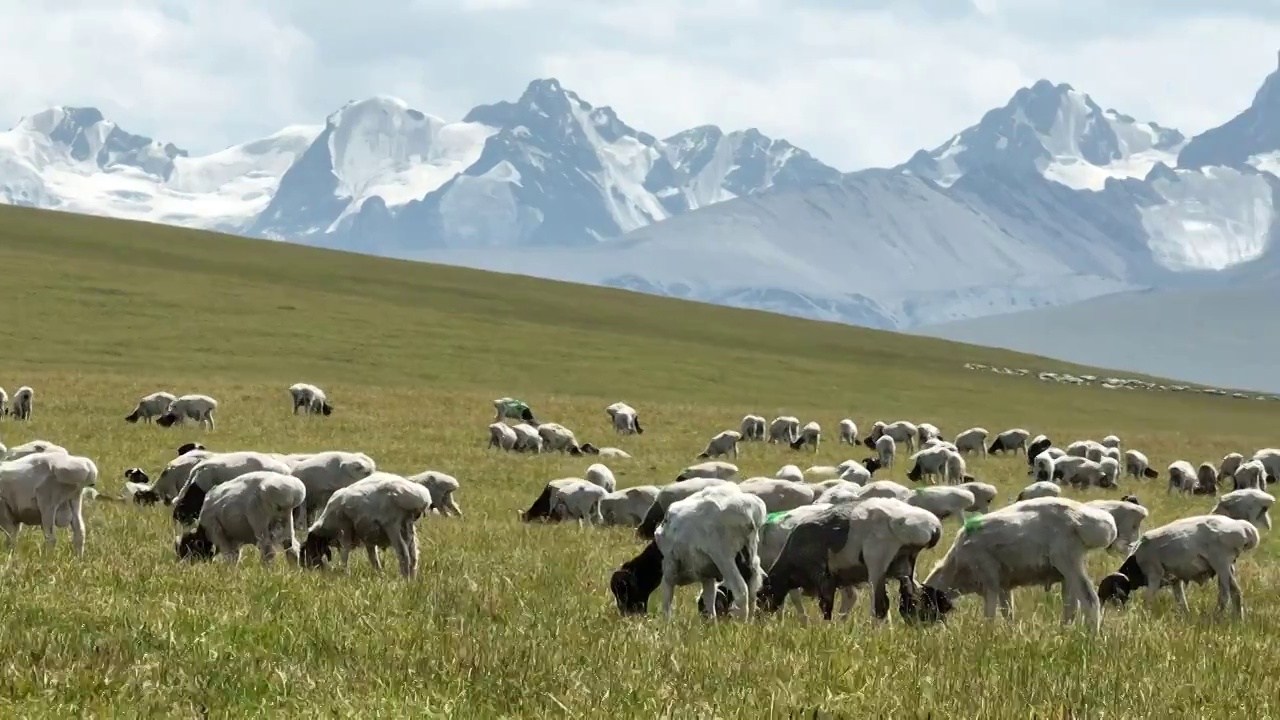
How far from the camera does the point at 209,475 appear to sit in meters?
17.9

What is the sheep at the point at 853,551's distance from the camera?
12820mm

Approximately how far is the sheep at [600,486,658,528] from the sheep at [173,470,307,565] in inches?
352

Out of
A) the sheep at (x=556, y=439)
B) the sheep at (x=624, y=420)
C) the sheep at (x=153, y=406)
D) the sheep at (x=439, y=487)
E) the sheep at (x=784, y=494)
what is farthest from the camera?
the sheep at (x=624, y=420)

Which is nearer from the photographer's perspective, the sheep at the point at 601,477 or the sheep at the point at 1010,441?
the sheep at the point at 601,477

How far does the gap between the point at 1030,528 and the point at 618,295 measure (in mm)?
106045

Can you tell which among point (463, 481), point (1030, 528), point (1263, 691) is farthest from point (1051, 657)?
point (463, 481)

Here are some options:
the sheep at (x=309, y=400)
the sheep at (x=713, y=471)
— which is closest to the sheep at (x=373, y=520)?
the sheep at (x=713, y=471)

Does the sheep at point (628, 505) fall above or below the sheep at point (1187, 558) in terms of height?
below

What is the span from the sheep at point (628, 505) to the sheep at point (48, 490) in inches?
403

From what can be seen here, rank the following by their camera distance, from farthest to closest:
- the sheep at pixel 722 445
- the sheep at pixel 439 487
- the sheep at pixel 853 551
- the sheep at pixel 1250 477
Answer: the sheep at pixel 722 445 → the sheep at pixel 1250 477 → the sheep at pixel 439 487 → the sheep at pixel 853 551

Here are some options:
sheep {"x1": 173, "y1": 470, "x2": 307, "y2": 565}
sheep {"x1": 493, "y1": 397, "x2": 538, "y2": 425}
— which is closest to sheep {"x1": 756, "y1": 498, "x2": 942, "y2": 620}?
sheep {"x1": 173, "y1": 470, "x2": 307, "y2": 565}

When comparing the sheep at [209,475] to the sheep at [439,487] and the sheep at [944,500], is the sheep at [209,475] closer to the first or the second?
the sheep at [439,487]

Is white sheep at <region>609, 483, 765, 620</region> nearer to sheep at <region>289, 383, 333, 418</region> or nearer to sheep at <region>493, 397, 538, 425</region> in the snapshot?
sheep at <region>289, 383, 333, 418</region>

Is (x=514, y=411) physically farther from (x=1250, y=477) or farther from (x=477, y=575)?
(x=477, y=575)
